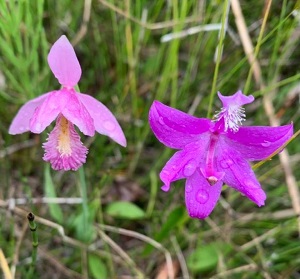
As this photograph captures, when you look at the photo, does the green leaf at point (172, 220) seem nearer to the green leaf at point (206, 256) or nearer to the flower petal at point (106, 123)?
the green leaf at point (206, 256)

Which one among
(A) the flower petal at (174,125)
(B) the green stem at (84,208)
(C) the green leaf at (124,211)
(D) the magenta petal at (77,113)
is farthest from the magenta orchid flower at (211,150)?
(C) the green leaf at (124,211)

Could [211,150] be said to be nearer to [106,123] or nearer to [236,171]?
[236,171]

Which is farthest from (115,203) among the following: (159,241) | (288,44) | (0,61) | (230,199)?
(288,44)

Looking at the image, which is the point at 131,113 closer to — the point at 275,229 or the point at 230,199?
the point at 230,199

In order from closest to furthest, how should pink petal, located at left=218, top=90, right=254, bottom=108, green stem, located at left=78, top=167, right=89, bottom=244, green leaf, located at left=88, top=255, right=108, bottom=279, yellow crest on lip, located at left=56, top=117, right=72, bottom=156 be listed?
pink petal, located at left=218, top=90, right=254, bottom=108 → yellow crest on lip, located at left=56, top=117, right=72, bottom=156 → green stem, located at left=78, top=167, right=89, bottom=244 → green leaf, located at left=88, top=255, right=108, bottom=279

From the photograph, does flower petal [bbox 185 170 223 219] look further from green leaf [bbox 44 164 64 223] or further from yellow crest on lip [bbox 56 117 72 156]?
green leaf [bbox 44 164 64 223]

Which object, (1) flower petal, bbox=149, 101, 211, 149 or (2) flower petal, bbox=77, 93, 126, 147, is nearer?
(1) flower petal, bbox=149, 101, 211, 149

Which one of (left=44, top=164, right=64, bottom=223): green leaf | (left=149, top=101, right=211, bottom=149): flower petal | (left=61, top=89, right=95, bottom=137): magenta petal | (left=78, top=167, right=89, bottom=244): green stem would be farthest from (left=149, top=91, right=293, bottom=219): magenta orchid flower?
(left=44, top=164, right=64, bottom=223): green leaf

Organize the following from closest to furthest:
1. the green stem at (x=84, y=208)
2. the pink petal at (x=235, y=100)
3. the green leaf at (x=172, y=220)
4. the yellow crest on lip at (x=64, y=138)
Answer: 1. the pink petal at (x=235, y=100)
2. the yellow crest on lip at (x=64, y=138)
3. the green stem at (x=84, y=208)
4. the green leaf at (x=172, y=220)
